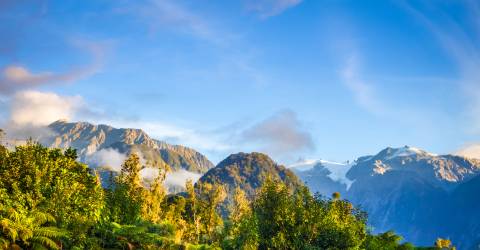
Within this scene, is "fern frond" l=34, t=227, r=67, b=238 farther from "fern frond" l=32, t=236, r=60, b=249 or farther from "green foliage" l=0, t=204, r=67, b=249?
"fern frond" l=32, t=236, r=60, b=249

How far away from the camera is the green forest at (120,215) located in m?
34.0

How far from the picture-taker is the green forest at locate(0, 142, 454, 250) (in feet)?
112

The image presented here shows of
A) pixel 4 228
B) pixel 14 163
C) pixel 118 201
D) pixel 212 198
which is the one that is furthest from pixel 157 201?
pixel 4 228

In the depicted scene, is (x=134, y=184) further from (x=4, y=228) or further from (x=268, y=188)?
(x=4, y=228)

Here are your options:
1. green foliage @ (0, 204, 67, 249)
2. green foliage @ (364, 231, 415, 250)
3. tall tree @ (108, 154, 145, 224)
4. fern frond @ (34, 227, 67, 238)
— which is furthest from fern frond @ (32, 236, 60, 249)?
green foliage @ (364, 231, 415, 250)

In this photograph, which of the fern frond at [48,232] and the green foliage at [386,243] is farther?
the green foliage at [386,243]

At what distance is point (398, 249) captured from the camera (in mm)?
60375

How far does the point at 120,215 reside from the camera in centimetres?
4950

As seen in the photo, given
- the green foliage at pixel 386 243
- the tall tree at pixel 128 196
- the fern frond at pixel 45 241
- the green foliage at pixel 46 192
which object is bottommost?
the fern frond at pixel 45 241

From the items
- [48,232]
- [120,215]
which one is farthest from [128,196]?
[48,232]

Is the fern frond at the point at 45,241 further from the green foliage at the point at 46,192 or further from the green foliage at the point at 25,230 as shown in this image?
the green foliage at the point at 46,192

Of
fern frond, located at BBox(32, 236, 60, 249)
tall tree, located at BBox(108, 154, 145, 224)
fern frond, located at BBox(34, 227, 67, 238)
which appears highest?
tall tree, located at BBox(108, 154, 145, 224)

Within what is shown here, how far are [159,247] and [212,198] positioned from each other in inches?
1170

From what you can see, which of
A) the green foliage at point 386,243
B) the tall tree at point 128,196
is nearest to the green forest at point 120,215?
the tall tree at point 128,196
